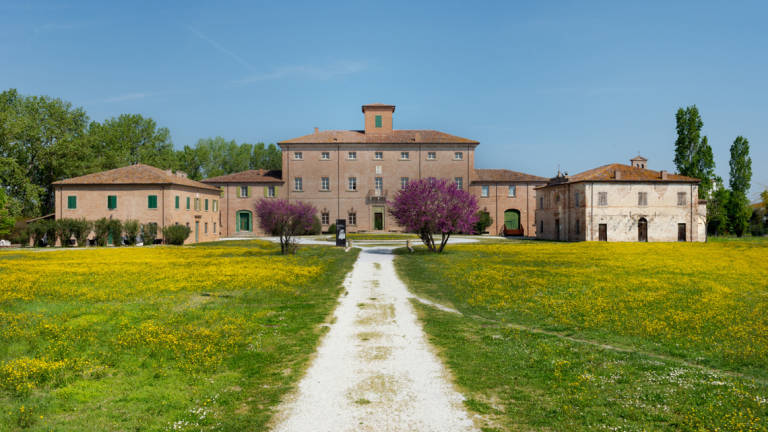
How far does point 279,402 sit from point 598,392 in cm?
519

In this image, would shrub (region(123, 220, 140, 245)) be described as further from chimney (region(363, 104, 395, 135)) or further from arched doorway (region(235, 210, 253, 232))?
chimney (region(363, 104, 395, 135))

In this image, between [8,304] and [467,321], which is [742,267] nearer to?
[467,321]

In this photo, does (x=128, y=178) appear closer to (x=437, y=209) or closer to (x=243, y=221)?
(x=243, y=221)

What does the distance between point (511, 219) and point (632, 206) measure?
17634 millimetres

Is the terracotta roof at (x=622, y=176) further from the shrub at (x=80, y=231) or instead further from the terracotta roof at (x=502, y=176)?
the shrub at (x=80, y=231)

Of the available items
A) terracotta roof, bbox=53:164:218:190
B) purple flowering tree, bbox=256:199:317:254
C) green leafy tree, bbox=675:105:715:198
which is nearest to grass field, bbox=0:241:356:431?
purple flowering tree, bbox=256:199:317:254

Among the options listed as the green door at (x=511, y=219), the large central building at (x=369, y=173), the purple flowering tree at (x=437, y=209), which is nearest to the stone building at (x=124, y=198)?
the large central building at (x=369, y=173)

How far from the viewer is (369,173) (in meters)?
65.9

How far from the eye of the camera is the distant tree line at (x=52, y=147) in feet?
188

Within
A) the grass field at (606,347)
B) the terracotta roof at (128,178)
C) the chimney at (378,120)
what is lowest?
the grass field at (606,347)

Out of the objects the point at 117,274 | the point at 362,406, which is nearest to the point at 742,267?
the point at 362,406

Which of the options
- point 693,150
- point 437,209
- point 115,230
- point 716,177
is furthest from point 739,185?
point 115,230

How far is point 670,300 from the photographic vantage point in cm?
1627

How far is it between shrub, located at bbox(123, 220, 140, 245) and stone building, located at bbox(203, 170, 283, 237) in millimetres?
19710
